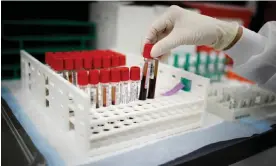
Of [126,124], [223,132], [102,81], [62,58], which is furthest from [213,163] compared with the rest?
[62,58]

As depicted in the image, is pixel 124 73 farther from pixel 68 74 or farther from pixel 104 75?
pixel 68 74

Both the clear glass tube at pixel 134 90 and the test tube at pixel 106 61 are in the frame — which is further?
the test tube at pixel 106 61

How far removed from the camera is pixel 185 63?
49.3 inches

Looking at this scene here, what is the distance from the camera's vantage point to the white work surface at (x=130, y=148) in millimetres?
634

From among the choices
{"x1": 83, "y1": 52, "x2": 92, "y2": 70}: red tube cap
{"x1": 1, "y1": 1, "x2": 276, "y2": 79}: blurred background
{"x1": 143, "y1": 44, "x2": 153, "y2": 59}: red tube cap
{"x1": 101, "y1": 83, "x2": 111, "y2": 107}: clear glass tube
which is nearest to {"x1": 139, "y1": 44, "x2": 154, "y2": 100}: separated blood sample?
{"x1": 143, "y1": 44, "x2": 153, "y2": 59}: red tube cap

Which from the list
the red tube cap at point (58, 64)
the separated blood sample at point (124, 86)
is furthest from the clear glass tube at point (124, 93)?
the red tube cap at point (58, 64)

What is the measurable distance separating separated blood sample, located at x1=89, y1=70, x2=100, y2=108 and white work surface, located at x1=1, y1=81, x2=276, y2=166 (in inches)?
4.6

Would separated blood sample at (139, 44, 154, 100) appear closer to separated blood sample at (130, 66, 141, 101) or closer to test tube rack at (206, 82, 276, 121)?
separated blood sample at (130, 66, 141, 101)

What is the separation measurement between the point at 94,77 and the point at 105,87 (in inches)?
2.2

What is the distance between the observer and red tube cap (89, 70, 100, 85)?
28.8 inches

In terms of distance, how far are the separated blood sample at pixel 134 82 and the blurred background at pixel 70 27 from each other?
0.47 metres

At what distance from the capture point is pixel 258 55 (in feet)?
2.53

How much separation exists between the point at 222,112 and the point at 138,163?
0.43m

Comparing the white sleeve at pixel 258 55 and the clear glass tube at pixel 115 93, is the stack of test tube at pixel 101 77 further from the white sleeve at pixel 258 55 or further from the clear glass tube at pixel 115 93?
the white sleeve at pixel 258 55
